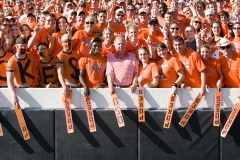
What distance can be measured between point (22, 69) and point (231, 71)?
11.4 ft

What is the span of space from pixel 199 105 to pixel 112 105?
1.40 m

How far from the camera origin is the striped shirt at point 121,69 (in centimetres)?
722

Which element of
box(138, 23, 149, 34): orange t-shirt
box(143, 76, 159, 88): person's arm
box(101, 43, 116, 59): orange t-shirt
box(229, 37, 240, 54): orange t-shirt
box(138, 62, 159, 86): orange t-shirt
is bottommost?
box(143, 76, 159, 88): person's arm

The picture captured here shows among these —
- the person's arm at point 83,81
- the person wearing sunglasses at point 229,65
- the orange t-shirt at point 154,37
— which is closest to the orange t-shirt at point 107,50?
the person's arm at point 83,81

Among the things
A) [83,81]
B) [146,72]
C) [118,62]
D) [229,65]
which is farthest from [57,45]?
[229,65]

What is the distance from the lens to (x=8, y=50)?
25.9ft

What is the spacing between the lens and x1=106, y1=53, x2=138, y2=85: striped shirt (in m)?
7.22

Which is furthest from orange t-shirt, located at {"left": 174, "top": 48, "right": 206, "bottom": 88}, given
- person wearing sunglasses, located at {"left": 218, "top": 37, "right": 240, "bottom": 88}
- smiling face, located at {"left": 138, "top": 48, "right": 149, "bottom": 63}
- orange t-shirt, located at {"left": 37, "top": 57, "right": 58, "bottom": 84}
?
orange t-shirt, located at {"left": 37, "top": 57, "right": 58, "bottom": 84}

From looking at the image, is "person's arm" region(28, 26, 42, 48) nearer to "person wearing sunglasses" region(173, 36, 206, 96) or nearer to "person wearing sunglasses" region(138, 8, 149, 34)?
"person wearing sunglasses" region(138, 8, 149, 34)

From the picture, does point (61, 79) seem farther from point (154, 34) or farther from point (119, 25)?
point (119, 25)

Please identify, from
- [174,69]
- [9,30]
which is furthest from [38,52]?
[174,69]

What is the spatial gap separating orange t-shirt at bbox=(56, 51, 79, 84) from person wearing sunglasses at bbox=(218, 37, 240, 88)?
8.07 feet

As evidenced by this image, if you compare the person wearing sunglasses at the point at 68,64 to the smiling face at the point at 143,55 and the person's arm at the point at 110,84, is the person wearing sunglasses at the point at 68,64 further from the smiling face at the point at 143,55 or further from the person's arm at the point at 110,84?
the smiling face at the point at 143,55

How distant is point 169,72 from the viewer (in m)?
7.22
